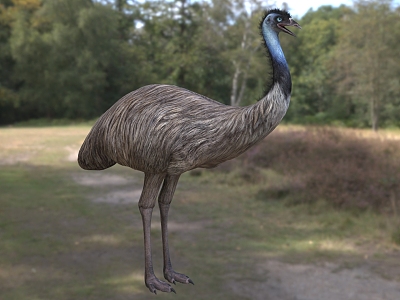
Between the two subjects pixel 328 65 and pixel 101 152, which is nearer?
pixel 101 152

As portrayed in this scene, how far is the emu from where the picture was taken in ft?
4.11

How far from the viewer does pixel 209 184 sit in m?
13.4

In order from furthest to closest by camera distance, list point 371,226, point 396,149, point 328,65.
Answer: point 328,65 → point 396,149 → point 371,226

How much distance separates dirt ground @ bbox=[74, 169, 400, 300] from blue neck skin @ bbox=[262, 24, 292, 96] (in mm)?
5364

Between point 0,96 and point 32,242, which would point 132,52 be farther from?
point 0,96

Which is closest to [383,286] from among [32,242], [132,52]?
[32,242]

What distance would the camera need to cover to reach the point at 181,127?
130cm

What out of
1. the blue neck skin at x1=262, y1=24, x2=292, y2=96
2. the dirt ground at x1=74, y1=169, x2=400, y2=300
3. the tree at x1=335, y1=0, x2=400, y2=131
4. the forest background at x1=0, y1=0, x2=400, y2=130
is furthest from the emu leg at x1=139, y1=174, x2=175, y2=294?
the tree at x1=335, y1=0, x2=400, y2=131

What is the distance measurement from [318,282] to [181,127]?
19.7 feet

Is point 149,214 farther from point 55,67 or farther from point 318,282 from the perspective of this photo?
point 55,67

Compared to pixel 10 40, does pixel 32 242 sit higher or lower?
lower

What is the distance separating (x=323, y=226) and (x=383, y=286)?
2740mm

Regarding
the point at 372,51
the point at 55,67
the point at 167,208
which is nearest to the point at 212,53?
the point at 372,51

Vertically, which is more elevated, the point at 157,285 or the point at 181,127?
the point at 181,127
